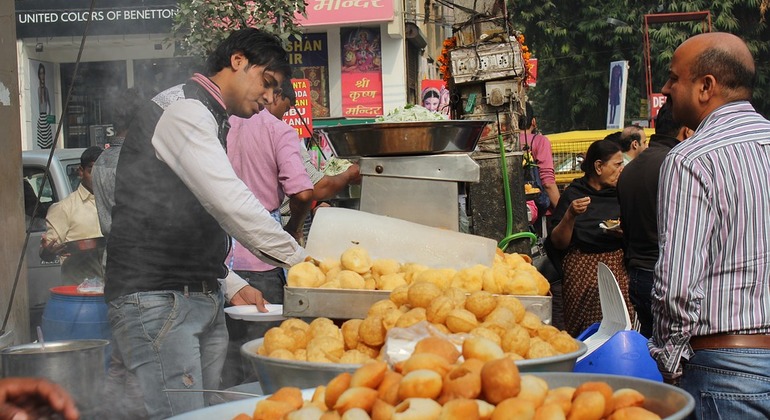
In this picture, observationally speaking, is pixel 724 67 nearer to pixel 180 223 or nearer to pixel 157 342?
pixel 180 223

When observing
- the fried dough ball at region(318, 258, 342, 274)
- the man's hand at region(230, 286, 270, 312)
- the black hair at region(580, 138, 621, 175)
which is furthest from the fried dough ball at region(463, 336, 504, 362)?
the black hair at region(580, 138, 621, 175)

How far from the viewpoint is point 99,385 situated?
274 centimetres

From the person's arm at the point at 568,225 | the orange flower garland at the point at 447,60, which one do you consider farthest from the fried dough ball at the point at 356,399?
the orange flower garland at the point at 447,60

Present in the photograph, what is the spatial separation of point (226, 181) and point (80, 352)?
2.33ft

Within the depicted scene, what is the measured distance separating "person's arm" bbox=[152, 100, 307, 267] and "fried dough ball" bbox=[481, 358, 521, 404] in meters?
1.50

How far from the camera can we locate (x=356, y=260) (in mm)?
2668

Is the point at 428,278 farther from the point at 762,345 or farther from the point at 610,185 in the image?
the point at 610,185

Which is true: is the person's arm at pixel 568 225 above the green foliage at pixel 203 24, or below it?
below

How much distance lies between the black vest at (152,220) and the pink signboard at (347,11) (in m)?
14.6

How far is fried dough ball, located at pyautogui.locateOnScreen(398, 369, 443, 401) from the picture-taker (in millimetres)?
1418

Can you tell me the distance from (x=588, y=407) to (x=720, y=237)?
4.06 ft

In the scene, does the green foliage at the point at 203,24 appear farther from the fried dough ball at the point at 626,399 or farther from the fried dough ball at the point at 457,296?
the fried dough ball at the point at 626,399

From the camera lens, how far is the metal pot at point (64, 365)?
8.35 ft

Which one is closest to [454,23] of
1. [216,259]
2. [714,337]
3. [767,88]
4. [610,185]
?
[610,185]
